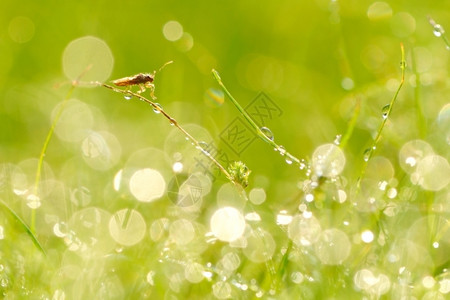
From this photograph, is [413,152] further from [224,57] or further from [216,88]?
[224,57]

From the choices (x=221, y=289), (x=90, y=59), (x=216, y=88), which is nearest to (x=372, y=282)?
(x=221, y=289)

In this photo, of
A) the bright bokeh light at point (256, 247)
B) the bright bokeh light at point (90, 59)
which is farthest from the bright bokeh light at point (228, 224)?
the bright bokeh light at point (90, 59)

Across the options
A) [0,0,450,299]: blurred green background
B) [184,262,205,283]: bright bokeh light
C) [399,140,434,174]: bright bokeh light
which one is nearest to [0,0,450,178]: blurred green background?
[0,0,450,299]: blurred green background

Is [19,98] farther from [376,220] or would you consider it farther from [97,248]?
[376,220]

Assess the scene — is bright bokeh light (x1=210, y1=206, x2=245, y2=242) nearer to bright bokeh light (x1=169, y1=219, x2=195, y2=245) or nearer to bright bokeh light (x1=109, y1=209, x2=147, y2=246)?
bright bokeh light (x1=169, y1=219, x2=195, y2=245)

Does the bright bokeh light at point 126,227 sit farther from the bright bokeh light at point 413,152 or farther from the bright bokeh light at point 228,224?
the bright bokeh light at point 413,152

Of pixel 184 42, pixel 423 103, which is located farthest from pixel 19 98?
pixel 423 103
